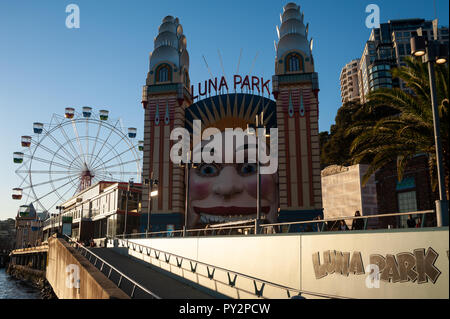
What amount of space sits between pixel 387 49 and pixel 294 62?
360 ft

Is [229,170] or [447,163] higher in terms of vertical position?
[229,170]

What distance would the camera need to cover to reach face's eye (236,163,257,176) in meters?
32.5

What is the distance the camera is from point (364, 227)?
12.1m

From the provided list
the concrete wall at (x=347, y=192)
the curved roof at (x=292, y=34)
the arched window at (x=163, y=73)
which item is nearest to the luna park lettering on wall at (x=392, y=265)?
the concrete wall at (x=347, y=192)

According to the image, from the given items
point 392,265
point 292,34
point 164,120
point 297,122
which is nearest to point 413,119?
point 392,265

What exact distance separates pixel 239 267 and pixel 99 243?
27808 millimetres

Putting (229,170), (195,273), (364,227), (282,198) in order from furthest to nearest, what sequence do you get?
1. (282,198)
2. (229,170)
3. (195,273)
4. (364,227)

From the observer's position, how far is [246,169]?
107 feet

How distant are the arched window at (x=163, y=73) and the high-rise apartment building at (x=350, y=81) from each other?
130612 mm

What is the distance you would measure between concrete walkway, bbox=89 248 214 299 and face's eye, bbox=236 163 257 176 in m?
11.0

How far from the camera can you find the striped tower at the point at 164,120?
36.8 metres

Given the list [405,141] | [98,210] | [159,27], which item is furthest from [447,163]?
[98,210]

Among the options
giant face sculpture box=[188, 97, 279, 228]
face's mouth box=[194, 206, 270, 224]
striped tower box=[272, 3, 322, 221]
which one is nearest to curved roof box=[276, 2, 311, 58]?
striped tower box=[272, 3, 322, 221]
